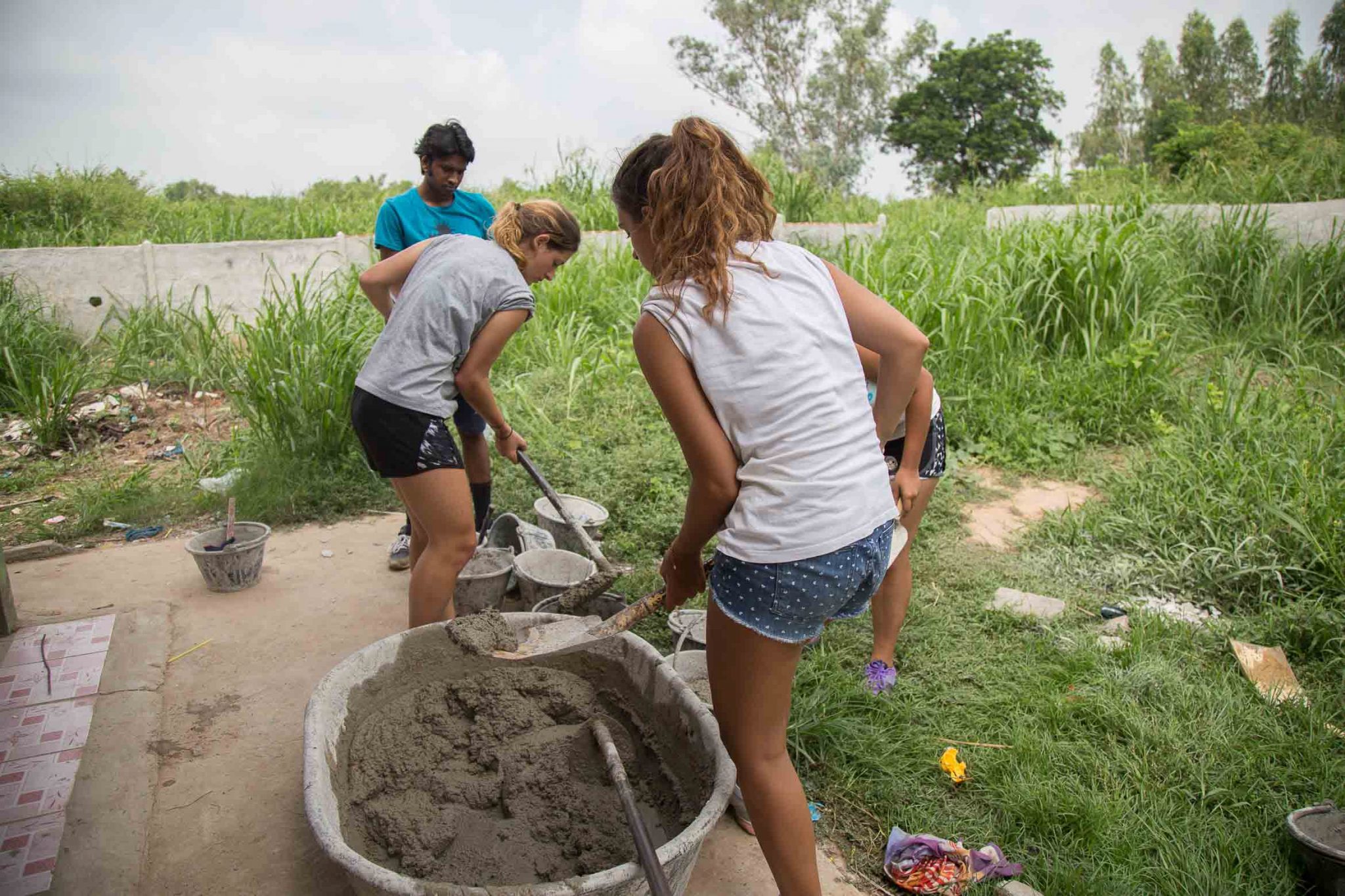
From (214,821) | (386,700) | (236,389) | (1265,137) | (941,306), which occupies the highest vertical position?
(1265,137)

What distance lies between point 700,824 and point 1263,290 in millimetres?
5876

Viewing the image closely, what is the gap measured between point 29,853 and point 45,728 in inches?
22.8

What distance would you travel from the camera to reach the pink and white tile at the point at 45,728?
93.0 inches

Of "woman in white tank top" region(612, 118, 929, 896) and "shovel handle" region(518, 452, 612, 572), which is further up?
"woman in white tank top" region(612, 118, 929, 896)

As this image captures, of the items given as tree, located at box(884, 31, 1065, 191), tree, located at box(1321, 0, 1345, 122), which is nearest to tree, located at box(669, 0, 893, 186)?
tree, located at box(884, 31, 1065, 191)

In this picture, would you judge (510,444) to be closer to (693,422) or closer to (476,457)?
(476,457)

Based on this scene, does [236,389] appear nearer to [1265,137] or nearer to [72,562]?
[72,562]

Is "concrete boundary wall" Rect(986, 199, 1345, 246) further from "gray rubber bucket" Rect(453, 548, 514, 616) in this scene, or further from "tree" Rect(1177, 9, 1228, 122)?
"tree" Rect(1177, 9, 1228, 122)

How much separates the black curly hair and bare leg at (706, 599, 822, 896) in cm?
240

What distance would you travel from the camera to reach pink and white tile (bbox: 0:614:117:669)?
2820mm

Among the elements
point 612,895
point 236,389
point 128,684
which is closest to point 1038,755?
point 612,895

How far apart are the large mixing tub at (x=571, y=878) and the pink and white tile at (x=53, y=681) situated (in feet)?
3.91

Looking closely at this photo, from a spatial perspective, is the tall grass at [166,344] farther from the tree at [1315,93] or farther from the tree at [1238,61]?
the tree at [1238,61]

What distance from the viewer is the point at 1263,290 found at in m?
5.68
